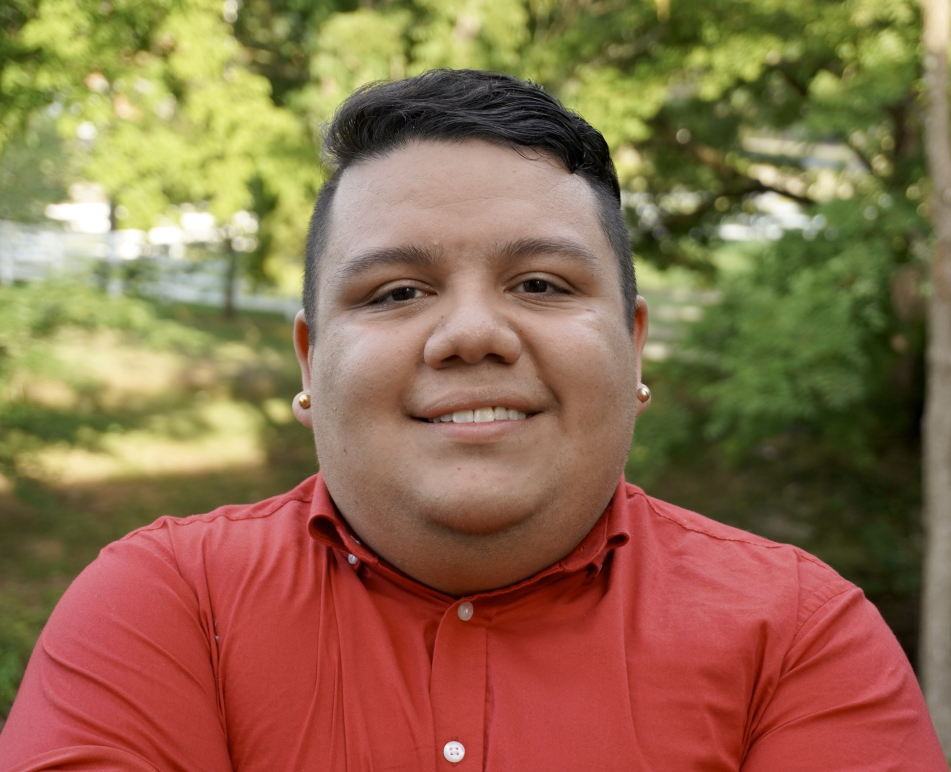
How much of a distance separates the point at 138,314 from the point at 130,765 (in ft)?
17.1

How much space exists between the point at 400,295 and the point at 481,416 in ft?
0.95

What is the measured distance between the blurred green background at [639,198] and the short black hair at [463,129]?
11.3 ft

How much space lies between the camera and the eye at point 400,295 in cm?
164

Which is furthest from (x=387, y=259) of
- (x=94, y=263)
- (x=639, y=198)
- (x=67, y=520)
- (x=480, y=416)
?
(x=67, y=520)

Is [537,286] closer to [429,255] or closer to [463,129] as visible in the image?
[429,255]

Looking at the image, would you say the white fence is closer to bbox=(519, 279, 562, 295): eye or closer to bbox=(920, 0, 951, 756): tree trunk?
bbox=(920, 0, 951, 756): tree trunk

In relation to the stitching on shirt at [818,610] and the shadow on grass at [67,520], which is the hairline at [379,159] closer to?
the stitching on shirt at [818,610]

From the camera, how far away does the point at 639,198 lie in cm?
852

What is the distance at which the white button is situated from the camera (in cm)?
149

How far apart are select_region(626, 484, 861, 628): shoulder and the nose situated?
0.57 metres

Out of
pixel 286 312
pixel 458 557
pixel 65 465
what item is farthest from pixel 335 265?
pixel 286 312

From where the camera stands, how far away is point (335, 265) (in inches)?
67.3

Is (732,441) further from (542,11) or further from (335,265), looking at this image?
(335,265)

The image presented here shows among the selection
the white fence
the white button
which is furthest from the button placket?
the white fence
